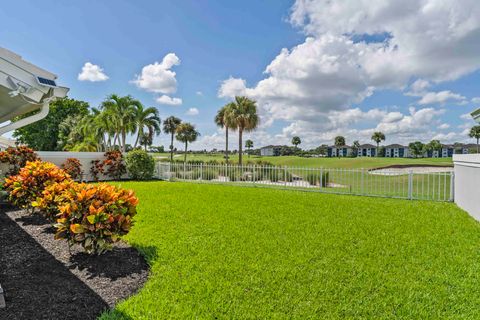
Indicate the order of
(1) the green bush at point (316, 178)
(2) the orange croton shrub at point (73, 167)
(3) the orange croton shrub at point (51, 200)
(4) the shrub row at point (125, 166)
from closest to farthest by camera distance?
(3) the orange croton shrub at point (51, 200), (1) the green bush at point (316, 178), (2) the orange croton shrub at point (73, 167), (4) the shrub row at point (125, 166)

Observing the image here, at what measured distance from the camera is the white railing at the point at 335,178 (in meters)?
9.46

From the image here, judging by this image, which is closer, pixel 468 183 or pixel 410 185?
pixel 468 183

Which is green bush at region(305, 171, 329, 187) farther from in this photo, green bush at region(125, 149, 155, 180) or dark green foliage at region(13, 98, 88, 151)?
dark green foliage at region(13, 98, 88, 151)

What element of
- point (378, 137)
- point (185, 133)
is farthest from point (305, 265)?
point (378, 137)

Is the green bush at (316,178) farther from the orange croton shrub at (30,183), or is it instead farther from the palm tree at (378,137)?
the palm tree at (378,137)

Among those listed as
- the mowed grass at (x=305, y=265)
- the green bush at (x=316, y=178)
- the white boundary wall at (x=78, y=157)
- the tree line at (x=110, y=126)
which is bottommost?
the mowed grass at (x=305, y=265)

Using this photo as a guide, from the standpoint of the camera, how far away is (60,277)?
3.39 meters

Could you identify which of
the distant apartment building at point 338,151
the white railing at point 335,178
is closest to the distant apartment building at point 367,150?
the distant apartment building at point 338,151

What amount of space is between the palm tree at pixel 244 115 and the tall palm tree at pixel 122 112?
7.96 metres

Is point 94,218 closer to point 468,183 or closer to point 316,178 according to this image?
point 468,183

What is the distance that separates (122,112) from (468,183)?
22289 mm

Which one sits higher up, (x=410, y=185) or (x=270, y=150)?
(x=270, y=150)

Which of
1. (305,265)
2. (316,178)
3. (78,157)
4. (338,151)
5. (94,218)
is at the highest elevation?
(338,151)

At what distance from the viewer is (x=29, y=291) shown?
120 inches
